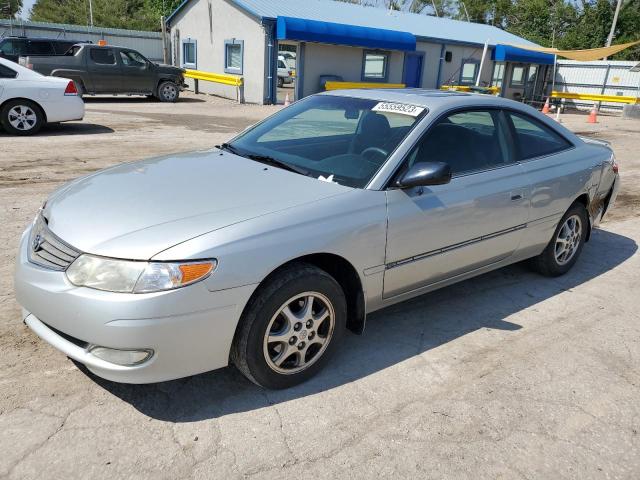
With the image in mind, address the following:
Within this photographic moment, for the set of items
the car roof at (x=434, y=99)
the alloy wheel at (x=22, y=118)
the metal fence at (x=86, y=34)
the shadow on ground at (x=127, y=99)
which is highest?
the metal fence at (x=86, y=34)

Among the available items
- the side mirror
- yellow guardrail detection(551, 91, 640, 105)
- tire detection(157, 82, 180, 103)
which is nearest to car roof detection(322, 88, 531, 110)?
the side mirror

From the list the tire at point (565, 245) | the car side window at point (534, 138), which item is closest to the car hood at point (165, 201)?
the car side window at point (534, 138)

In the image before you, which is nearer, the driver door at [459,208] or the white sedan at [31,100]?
the driver door at [459,208]

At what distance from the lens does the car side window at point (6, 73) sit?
1012 centimetres

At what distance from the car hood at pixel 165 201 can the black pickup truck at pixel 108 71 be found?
15763 mm

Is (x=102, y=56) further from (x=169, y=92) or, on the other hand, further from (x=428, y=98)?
(x=428, y=98)

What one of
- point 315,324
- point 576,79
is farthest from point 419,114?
point 576,79

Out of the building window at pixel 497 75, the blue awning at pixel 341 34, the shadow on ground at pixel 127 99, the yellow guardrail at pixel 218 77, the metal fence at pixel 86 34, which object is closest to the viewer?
the shadow on ground at pixel 127 99

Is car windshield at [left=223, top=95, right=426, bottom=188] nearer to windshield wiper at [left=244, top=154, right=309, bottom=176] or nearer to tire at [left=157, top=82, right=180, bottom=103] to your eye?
windshield wiper at [left=244, top=154, right=309, bottom=176]

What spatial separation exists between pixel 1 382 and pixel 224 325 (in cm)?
134

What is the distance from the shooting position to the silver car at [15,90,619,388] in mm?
2545

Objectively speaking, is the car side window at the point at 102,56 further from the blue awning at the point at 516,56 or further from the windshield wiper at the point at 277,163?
the blue awning at the point at 516,56

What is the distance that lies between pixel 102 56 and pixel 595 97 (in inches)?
925

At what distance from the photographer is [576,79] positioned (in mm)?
30312
